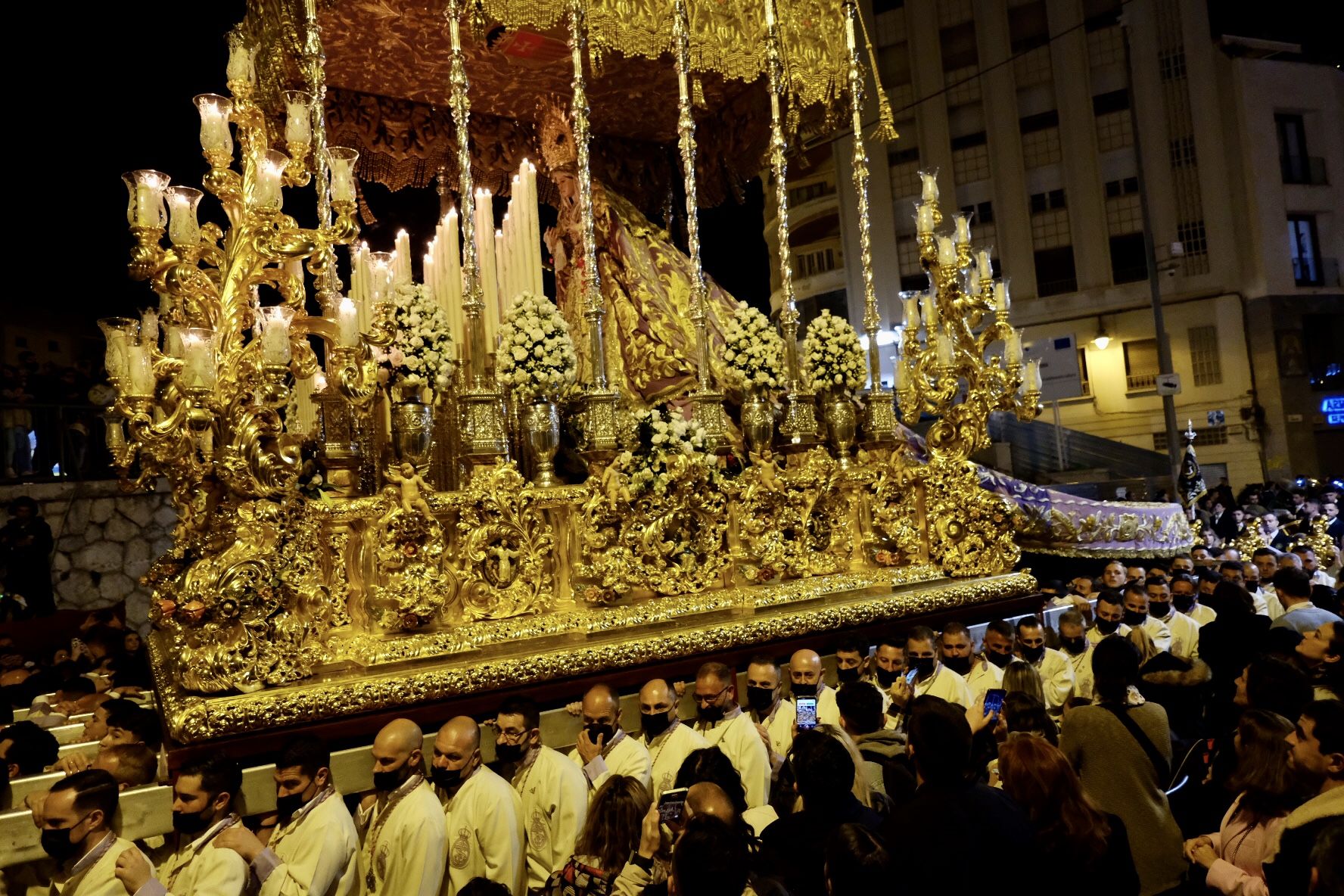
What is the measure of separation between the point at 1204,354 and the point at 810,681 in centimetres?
2226

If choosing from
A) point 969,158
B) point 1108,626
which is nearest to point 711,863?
point 1108,626

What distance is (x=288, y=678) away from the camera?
15.7 ft

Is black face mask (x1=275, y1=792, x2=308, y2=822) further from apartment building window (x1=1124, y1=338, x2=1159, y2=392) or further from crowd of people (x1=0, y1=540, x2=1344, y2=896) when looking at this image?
apartment building window (x1=1124, y1=338, x2=1159, y2=392)

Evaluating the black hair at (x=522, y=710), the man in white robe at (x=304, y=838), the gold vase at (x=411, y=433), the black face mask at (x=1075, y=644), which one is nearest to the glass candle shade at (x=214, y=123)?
the gold vase at (x=411, y=433)

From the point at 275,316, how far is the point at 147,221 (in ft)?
2.66

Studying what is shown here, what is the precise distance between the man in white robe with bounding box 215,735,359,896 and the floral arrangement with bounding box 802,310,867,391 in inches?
182

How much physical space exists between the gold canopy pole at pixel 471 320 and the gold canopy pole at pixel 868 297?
301 cm

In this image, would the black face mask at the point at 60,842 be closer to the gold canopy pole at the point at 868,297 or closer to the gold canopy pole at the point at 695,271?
the gold canopy pole at the point at 695,271

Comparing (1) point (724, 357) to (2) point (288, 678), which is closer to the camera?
(2) point (288, 678)

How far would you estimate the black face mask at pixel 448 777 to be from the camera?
3898 millimetres

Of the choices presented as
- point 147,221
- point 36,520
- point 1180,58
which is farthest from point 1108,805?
point 1180,58

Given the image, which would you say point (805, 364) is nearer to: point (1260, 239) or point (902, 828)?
point (902, 828)

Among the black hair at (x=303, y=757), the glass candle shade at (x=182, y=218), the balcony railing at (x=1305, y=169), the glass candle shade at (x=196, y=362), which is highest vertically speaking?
the balcony railing at (x=1305, y=169)

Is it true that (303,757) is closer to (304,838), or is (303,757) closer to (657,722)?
(304,838)
